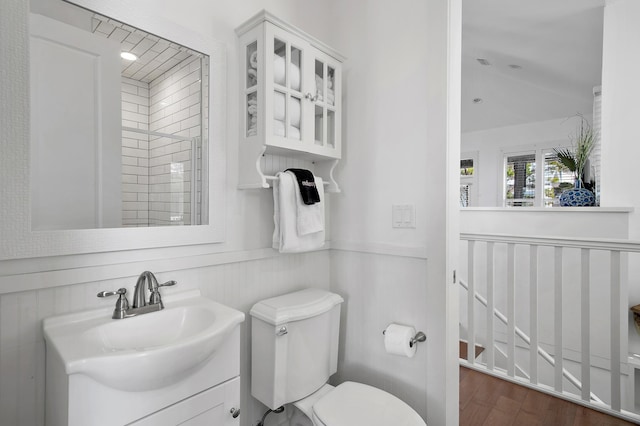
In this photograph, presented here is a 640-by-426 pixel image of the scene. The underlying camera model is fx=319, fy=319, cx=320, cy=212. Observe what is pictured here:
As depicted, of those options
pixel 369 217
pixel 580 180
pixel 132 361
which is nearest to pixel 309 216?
pixel 369 217

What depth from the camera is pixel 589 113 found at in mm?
4770

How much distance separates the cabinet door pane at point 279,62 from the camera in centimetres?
142

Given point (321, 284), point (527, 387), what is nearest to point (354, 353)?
point (321, 284)

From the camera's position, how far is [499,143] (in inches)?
235

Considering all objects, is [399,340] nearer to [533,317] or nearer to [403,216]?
[403,216]

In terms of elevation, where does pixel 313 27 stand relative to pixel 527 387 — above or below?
above

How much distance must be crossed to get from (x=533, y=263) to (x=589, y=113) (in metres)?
4.03

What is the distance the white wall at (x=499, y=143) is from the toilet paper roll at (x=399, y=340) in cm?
524

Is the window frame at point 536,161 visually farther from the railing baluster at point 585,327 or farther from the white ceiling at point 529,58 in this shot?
the railing baluster at point 585,327

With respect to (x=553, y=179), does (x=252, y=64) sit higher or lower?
higher

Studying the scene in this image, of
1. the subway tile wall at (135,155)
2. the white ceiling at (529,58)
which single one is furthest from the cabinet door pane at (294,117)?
the white ceiling at (529,58)

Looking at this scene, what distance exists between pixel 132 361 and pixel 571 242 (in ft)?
8.03

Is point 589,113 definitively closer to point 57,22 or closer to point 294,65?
point 294,65

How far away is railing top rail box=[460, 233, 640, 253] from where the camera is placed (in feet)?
6.05
